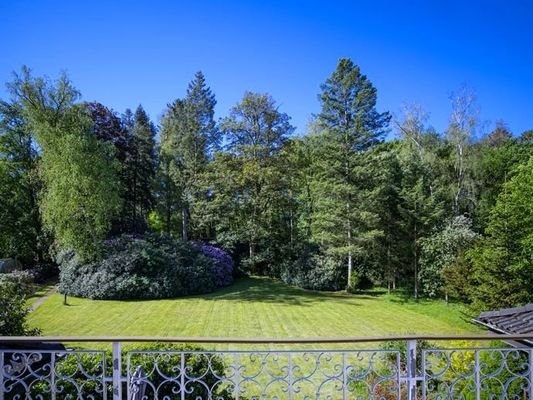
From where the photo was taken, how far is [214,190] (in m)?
23.6

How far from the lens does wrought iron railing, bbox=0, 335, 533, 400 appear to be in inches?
118

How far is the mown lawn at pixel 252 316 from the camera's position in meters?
11.8

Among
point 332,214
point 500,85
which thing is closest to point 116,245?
point 332,214

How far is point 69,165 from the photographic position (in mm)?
16203

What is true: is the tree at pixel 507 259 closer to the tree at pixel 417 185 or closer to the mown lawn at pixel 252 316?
the mown lawn at pixel 252 316

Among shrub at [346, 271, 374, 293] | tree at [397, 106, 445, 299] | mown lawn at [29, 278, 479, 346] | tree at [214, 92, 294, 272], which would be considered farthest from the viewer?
tree at [214, 92, 294, 272]

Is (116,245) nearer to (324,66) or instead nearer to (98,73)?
(98,73)

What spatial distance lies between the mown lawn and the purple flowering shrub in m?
1.76

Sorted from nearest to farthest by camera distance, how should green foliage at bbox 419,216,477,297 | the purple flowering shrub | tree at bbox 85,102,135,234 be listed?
green foliage at bbox 419,216,477,297, the purple flowering shrub, tree at bbox 85,102,135,234

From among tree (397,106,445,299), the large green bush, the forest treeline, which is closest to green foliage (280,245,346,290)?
the forest treeline

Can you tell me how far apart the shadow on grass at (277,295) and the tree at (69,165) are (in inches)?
243

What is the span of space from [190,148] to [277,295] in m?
12.1

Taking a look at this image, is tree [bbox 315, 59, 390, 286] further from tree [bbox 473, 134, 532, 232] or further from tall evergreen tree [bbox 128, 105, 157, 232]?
tall evergreen tree [bbox 128, 105, 157, 232]

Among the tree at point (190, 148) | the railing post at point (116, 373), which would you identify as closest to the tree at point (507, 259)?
the railing post at point (116, 373)
